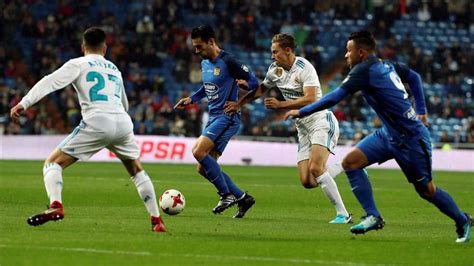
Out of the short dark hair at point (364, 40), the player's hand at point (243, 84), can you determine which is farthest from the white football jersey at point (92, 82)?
the player's hand at point (243, 84)

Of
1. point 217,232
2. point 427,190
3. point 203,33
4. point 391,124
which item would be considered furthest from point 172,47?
point 427,190

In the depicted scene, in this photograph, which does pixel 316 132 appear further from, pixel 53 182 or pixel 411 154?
pixel 53 182

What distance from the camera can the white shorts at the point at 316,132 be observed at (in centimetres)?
1427

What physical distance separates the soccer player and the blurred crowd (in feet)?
75.4

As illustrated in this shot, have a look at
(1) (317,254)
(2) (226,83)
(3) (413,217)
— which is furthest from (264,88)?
(1) (317,254)

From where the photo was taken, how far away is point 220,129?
1486 centimetres

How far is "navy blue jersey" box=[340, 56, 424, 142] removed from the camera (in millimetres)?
11211

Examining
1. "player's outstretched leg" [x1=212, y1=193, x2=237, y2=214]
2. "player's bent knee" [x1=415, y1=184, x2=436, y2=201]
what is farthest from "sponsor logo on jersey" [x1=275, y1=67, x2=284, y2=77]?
"player's bent knee" [x1=415, y1=184, x2=436, y2=201]

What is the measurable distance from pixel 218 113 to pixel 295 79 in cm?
137

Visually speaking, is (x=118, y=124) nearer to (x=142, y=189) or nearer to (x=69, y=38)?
(x=142, y=189)

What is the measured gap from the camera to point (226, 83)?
14922 mm

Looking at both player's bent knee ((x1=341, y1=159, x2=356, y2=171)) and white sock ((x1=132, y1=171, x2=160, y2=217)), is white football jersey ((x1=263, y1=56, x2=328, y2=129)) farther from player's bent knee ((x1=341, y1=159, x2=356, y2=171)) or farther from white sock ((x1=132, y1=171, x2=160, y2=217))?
white sock ((x1=132, y1=171, x2=160, y2=217))

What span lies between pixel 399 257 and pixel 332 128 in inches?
186

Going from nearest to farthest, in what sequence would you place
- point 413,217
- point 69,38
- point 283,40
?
1. point 283,40
2. point 413,217
3. point 69,38
